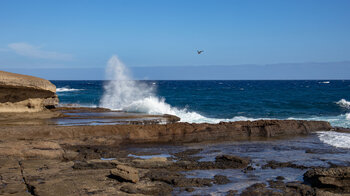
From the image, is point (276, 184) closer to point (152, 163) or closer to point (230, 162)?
point (230, 162)

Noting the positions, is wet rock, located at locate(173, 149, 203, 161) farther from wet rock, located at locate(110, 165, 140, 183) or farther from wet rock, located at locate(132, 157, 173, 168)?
wet rock, located at locate(110, 165, 140, 183)

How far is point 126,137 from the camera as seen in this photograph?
12.7 meters

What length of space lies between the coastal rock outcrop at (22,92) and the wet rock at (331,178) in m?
11.7

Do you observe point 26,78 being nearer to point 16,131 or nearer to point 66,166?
point 16,131

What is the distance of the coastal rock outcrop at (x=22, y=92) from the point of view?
1462 cm

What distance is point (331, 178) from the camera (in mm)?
7516

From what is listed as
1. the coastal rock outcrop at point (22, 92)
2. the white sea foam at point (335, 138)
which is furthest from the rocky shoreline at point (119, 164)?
the coastal rock outcrop at point (22, 92)

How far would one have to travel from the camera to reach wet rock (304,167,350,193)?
7.43m

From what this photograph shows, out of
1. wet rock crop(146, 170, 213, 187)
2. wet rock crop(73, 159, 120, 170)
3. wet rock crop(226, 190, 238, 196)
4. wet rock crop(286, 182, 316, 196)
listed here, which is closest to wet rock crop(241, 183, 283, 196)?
wet rock crop(226, 190, 238, 196)

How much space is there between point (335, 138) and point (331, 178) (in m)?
7.01

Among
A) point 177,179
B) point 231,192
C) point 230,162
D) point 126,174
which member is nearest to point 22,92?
point 126,174

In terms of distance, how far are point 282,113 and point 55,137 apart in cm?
1954

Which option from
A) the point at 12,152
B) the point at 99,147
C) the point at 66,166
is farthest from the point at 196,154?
the point at 12,152

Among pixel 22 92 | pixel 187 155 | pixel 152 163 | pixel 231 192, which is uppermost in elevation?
pixel 22 92
